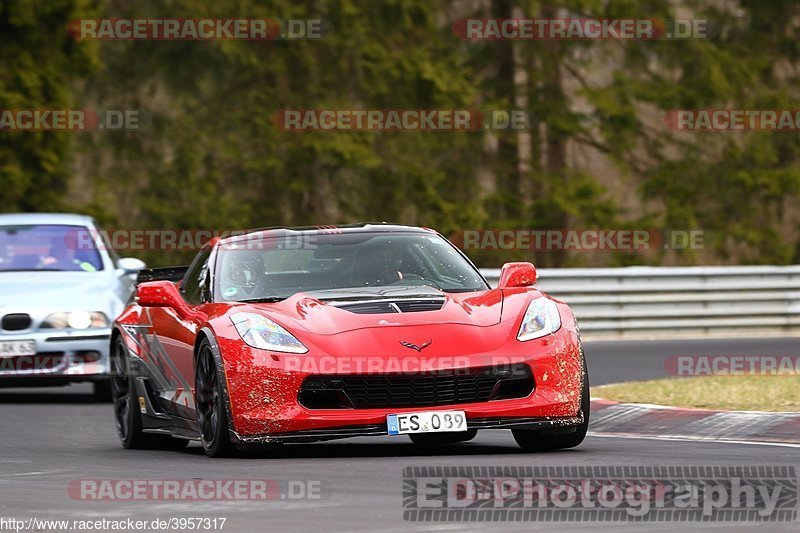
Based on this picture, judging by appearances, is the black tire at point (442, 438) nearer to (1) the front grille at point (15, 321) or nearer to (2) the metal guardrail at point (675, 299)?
(1) the front grille at point (15, 321)

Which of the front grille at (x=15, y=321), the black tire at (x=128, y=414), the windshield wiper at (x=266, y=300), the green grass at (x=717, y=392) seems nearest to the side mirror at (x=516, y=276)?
the windshield wiper at (x=266, y=300)

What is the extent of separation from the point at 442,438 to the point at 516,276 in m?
1.05

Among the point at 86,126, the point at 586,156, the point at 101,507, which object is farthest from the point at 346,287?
the point at 586,156

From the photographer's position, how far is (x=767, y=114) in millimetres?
31547

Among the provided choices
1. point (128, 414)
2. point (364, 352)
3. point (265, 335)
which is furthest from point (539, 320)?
point (128, 414)

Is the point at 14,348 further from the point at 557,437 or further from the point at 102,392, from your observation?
the point at 557,437

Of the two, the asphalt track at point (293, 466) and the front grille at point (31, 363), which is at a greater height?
the asphalt track at point (293, 466)

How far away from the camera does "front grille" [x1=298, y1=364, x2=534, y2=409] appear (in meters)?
9.85

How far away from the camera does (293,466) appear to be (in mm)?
9648

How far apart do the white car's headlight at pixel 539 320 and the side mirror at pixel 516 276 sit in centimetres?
36

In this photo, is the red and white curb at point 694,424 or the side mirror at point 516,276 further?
the red and white curb at point 694,424

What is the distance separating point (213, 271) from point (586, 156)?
20.9 meters

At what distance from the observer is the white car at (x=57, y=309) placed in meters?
15.9

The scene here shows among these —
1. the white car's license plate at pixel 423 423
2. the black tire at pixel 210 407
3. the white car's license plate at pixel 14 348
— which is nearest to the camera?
the white car's license plate at pixel 423 423
